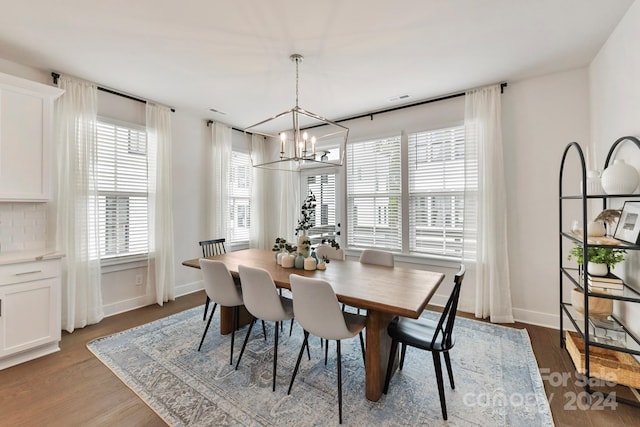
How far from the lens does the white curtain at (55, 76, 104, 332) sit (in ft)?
9.84

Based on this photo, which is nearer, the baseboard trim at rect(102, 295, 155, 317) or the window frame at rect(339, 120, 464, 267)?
the baseboard trim at rect(102, 295, 155, 317)

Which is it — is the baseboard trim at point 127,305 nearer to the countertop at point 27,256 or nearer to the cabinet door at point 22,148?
the countertop at point 27,256

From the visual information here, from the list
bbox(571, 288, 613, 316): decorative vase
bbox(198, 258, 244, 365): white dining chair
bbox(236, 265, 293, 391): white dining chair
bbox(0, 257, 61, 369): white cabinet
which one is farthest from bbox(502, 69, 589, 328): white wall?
bbox(0, 257, 61, 369): white cabinet

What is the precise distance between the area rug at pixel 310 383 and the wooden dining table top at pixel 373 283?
76cm

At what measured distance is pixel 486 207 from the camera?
3.27 metres

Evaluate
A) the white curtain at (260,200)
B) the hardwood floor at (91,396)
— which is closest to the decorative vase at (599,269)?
the hardwood floor at (91,396)

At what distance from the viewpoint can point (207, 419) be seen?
1.77m

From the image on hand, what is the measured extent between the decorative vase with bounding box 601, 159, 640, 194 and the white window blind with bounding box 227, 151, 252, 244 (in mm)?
4731

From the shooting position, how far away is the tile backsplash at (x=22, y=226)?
2.71 metres

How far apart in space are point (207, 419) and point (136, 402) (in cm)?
60

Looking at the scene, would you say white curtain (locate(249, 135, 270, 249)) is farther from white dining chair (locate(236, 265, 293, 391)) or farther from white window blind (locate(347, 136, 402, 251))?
white dining chair (locate(236, 265, 293, 391))

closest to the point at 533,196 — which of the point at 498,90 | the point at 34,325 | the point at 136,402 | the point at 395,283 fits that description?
the point at 498,90

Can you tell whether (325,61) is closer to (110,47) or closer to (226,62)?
(226,62)

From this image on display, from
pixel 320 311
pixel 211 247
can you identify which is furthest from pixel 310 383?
pixel 211 247
